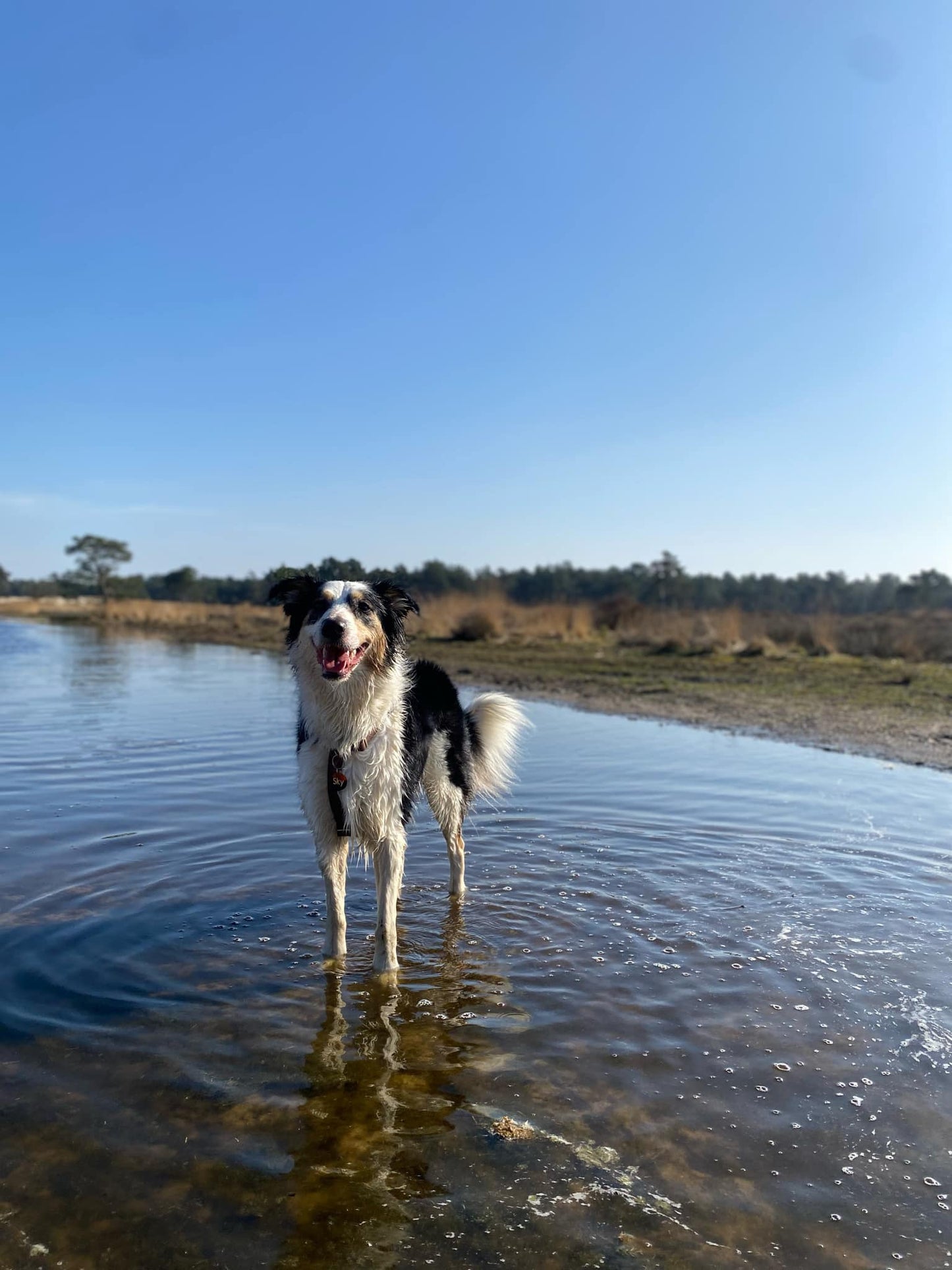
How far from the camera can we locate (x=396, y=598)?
5559mm

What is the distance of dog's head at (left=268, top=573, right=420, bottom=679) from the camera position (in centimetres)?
482

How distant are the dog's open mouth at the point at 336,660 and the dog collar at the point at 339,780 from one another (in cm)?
52

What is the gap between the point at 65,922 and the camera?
555cm

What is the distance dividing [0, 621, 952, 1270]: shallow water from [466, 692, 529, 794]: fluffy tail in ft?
2.21

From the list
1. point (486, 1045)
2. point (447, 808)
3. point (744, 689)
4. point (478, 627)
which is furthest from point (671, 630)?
point (486, 1045)

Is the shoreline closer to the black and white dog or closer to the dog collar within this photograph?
the black and white dog

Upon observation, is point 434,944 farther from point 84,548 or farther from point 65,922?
point 84,548

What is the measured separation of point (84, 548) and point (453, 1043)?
2828 inches

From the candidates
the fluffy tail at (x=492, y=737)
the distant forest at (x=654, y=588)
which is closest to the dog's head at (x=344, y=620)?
the fluffy tail at (x=492, y=737)

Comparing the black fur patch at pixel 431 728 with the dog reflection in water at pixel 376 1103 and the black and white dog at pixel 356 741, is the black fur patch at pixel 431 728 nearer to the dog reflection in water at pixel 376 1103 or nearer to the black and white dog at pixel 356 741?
the black and white dog at pixel 356 741

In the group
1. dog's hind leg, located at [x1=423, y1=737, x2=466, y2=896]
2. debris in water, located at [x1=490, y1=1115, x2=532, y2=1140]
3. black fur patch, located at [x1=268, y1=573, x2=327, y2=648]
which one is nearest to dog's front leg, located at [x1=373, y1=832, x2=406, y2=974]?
dog's hind leg, located at [x1=423, y1=737, x2=466, y2=896]

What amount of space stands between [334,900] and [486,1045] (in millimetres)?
1389

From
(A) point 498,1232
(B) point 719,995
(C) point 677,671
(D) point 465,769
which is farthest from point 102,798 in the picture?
(C) point 677,671

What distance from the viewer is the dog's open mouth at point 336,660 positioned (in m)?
4.84
